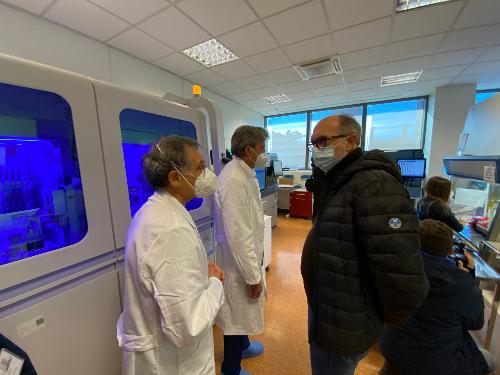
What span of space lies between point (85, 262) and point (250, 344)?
1.37 meters

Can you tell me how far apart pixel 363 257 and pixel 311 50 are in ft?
9.38

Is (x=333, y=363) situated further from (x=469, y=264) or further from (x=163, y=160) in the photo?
(x=469, y=264)

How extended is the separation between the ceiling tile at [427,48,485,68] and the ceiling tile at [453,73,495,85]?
673 mm

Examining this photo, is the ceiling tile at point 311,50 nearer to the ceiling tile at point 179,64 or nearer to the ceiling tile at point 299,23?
the ceiling tile at point 299,23

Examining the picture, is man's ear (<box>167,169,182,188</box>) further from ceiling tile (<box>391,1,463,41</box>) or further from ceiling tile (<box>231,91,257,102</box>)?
ceiling tile (<box>231,91,257,102</box>)

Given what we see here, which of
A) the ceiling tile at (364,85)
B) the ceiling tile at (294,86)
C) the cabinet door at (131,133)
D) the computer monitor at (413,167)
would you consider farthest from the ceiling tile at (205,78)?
the computer monitor at (413,167)

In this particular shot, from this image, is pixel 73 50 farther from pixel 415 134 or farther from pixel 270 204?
pixel 415 134

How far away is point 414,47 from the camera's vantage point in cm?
278

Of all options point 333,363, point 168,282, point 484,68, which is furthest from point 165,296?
point 484,68

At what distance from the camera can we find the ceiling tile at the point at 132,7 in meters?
1.95

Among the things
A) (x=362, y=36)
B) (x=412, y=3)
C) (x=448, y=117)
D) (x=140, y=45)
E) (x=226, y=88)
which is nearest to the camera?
(x=412, y=3)

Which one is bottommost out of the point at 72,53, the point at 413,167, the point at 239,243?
the point at 239,243

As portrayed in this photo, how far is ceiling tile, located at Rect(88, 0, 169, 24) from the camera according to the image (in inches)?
76.7

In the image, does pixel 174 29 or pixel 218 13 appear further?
pixel 174 29
